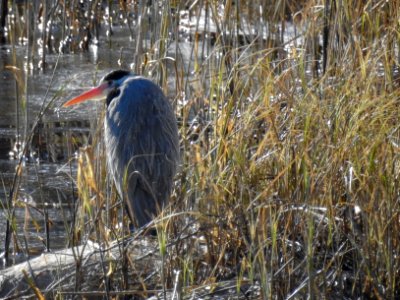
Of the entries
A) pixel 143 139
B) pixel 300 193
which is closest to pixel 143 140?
pixel 143 139

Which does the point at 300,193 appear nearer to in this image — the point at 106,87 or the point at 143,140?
the point at 143,140

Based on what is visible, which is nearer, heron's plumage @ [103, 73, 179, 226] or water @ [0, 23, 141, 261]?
heron's plumage @ [103, 73, 179, 226]

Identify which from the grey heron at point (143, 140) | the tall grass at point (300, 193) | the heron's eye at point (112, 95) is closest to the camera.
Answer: the tall grass at point (300, 193)

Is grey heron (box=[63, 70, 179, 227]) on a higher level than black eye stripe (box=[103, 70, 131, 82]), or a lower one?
lower

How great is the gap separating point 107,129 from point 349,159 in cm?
133

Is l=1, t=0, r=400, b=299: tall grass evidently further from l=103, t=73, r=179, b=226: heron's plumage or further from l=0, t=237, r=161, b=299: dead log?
l=103, t=73, r=179, b=226: heron's plumage

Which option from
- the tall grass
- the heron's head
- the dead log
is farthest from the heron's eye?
the dead log

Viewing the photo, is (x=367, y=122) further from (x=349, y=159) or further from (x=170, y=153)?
(x=170, y=153)

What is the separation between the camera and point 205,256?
305cm

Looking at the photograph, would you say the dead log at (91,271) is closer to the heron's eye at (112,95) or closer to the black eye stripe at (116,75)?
the heron's eye at (112,95)

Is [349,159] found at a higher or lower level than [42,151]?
higher

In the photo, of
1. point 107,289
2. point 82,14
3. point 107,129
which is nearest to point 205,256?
point 107,289

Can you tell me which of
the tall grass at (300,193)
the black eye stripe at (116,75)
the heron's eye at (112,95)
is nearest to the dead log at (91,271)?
the tall grass at (300,193)

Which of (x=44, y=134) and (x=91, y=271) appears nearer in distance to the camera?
(x=91, y=271)
